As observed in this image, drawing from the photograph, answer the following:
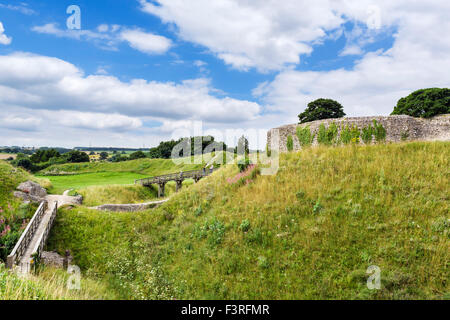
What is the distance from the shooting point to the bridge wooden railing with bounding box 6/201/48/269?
32.9 ft

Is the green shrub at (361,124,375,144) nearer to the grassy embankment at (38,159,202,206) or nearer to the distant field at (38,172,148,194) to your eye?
the grassy embankment at (38,159,202,206)

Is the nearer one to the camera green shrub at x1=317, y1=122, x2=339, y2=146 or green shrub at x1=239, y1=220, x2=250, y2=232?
green shrub at x1=239, y1=220, x2=250, y2=232

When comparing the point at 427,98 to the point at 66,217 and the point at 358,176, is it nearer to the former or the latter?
the point at 358,176

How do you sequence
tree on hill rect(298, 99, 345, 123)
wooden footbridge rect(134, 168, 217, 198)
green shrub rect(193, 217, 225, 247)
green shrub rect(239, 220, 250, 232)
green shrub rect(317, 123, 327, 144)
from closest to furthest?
green shrub rect(239, 220, 250, 232) → green shrub rect(193, 217, 225, 247) → green shrub rect(317, 123, 327, 144) → wooden footbridge rect(134, 168, 217, 198) → tree on hill rect(298, 99, 345, 123)

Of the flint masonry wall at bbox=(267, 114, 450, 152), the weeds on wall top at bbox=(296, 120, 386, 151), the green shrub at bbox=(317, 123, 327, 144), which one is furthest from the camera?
the green shrub at bbox=(317, 123, 327, 144)

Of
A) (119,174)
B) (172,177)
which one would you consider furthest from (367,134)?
(119,174)

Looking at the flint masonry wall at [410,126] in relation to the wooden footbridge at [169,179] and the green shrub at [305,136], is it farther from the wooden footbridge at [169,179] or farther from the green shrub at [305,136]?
the wooden footbridge at [169,179]

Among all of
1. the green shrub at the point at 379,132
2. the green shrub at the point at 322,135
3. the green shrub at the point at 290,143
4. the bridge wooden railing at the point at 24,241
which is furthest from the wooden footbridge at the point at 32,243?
the green shrub at the point at 379,132

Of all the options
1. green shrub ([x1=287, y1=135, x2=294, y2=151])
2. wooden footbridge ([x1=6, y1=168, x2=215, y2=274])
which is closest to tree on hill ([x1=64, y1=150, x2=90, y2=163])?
wooden footbridge ([x1=6, y1=168, x2=215, y2=274])

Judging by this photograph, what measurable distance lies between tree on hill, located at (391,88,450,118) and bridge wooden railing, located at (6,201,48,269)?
146 ft

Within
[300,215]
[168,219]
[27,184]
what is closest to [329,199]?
[300,215]

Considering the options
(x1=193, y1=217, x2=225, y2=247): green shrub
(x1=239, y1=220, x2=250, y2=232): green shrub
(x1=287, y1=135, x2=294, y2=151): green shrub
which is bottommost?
(x1=193, y1=217, x2=225, y2=247): green shrub

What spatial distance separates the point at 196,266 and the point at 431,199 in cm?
1046

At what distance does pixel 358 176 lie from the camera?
11812mm
